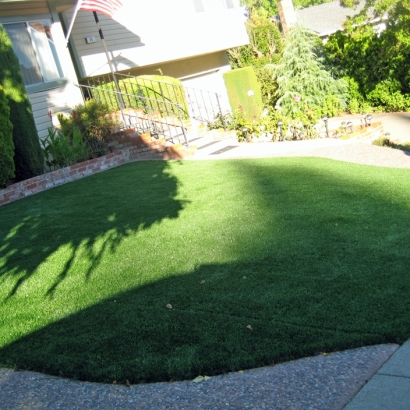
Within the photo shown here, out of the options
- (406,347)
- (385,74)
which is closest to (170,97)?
(385,74)

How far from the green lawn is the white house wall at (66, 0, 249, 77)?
7.72m

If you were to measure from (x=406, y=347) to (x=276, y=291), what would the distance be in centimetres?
143

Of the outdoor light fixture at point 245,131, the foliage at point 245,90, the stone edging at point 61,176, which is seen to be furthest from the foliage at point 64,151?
the foliage at point 245,90

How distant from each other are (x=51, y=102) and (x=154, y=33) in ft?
17.0

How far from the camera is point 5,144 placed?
10680mm

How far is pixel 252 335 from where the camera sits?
4.62 m

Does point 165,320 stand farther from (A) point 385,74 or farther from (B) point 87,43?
(A) point 385,74

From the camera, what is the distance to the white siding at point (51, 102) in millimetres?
14180

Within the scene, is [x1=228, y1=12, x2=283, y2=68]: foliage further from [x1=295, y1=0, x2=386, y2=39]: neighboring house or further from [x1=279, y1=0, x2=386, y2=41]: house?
[x1=295, y1=0, x2=386, y2=39]: neighboring house

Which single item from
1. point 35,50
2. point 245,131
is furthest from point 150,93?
point 35,50

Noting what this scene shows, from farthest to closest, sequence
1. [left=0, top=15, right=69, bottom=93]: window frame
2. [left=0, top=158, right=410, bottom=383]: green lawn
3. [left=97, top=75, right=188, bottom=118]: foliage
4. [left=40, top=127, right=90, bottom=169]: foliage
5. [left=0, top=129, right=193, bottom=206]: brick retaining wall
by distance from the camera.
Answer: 1. [left=97, top=75, right=188, bottom=118]: foliage
2. [left=0, top=15, right=69, bottom=93]: window frame
3. [left=40, top=127, right=90, bottom=169]: foliage
4. [left=0, top=129, right=193, bottom=206]: brick retaining wall
5. [left=0, top=158, right=410, bottom=383]: green lawn

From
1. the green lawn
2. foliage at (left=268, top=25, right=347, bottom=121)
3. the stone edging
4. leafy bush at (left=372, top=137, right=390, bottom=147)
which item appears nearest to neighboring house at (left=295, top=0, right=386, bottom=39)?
foliage at (left=268, top=25, right=347, bottom=121)

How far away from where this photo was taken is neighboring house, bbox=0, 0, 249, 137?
14164 millimetres

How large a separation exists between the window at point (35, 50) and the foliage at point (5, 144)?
141 inches
